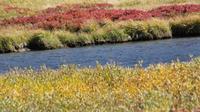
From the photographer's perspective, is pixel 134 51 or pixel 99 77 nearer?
pixel 99 77

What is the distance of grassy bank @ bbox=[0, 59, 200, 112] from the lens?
463 inches

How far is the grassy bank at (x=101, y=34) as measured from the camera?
124ft

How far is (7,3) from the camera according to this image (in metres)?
59.2

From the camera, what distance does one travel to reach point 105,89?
1560 cm

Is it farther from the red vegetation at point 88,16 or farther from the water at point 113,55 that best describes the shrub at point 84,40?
the red vegetation at point 88,16

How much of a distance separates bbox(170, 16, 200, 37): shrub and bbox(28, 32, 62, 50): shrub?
7.05 meters

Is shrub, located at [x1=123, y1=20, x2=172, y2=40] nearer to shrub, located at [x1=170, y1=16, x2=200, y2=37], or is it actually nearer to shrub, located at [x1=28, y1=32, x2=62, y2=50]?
shrub, located at [x1=170, y1=16, x2=200, y2=37]

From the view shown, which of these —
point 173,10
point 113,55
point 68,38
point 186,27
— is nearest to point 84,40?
point 68,38

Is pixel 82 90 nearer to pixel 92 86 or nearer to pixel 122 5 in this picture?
pixel 92 86

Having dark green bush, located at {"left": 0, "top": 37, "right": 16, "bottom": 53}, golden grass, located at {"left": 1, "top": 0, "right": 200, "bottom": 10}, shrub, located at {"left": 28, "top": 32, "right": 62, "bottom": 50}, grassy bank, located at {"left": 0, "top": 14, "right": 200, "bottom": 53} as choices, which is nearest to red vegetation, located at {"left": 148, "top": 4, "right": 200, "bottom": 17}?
grassy bank, located at {"left": 0, "top": 14, "right": 200, "bottom": 53}

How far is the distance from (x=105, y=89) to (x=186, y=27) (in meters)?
24.8

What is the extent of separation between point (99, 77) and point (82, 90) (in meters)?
1.75

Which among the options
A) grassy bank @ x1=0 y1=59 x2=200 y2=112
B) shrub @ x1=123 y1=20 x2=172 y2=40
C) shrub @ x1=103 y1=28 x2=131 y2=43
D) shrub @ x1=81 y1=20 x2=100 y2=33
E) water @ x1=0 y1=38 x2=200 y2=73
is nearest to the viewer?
grassy bank @ x1=0 y1=59 x2=200 y2=112

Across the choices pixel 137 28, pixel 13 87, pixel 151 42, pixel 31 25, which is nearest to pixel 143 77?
pixel 13 87
